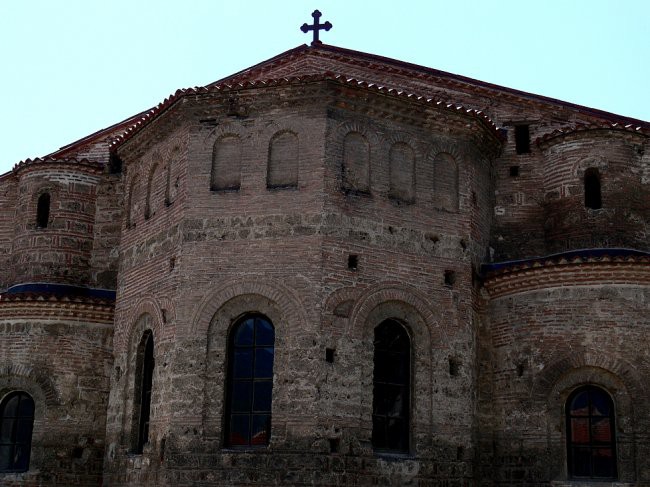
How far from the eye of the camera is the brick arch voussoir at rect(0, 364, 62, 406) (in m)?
15.7

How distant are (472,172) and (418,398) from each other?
401 centimetres

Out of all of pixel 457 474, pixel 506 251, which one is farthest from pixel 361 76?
pixel 457 474

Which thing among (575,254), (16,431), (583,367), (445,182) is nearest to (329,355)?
(445,182)

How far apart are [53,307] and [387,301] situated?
6009 mm

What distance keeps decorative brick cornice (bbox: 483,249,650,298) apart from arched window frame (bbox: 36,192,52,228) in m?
8.65

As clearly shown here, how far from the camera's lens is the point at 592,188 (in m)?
15.9

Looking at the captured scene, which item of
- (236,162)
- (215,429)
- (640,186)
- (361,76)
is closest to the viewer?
(215,429)

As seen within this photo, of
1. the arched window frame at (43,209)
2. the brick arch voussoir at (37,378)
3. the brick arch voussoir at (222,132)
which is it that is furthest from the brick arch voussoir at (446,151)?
the arched window frame at (43,209)

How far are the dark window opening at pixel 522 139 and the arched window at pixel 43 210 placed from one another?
9.07m

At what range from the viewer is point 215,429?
1327 centimetres

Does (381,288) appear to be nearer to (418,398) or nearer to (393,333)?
(393,333)

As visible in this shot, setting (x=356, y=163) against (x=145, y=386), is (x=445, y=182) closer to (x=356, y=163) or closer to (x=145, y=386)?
(x=356, y=163)

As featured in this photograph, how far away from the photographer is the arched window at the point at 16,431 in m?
15.9

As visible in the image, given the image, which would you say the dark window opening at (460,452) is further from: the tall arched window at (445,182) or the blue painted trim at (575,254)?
the tall arched window at (445,182)
